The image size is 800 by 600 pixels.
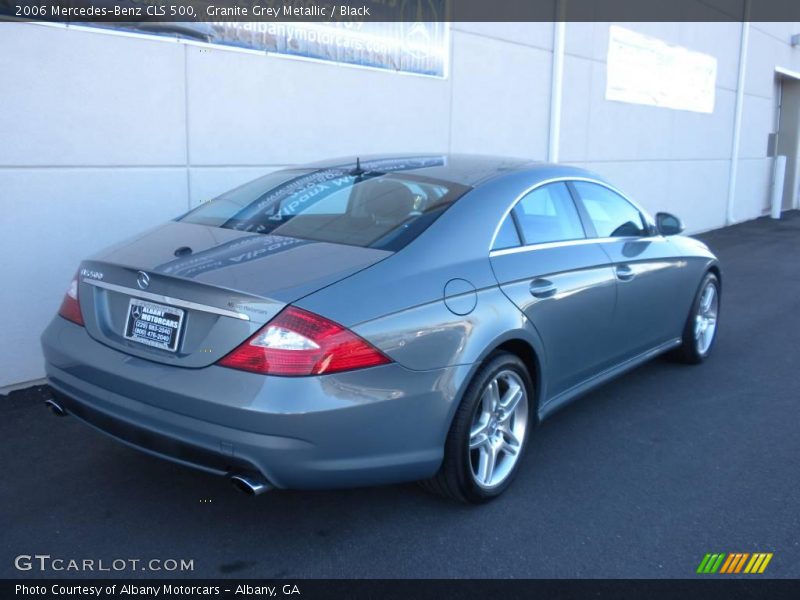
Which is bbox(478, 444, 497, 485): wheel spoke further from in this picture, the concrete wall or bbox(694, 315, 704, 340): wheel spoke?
the concrete wall

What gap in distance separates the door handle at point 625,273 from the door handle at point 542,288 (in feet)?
2.63

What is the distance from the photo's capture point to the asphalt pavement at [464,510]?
315cm

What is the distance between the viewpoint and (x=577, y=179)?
15.0ft

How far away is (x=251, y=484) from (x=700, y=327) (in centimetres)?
425

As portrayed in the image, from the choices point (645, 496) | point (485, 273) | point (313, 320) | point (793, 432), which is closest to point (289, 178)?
point (485, 273)

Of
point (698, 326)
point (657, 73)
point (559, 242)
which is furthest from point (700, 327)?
point (657, 73)

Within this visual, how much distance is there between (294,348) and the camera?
280 centimetres

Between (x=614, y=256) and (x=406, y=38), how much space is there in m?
3.95

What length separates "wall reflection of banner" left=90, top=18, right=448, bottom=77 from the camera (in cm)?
586

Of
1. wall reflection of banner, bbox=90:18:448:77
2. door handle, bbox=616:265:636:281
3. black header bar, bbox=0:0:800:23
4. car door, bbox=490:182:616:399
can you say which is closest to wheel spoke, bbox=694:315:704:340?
door handle, bbox=616:265:636:281

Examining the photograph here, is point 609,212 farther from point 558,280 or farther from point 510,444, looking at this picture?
point 510,444

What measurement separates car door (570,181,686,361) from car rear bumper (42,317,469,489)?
173cm

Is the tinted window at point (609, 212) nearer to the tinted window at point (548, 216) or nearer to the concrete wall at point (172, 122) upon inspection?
the tinted window at point (548, 216)

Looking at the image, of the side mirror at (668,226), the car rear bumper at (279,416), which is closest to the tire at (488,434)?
the car rear bumper at (279,416)
